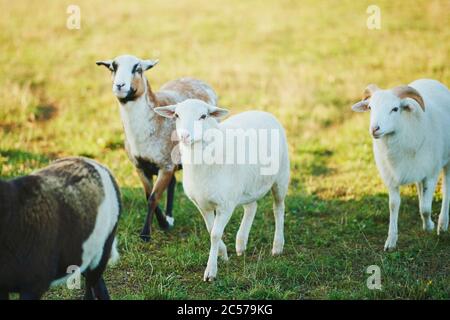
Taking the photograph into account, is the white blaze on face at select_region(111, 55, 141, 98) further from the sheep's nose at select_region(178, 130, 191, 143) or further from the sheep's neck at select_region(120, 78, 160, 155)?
the sheep's nose at select_region(178, 130, 191, 143)

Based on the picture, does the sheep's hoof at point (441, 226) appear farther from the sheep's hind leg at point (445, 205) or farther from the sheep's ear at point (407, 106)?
the sheep's ear at point (407, 106)

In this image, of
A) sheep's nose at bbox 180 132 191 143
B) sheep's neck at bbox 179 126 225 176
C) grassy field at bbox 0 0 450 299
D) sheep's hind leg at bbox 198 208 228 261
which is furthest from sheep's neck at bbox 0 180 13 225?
sheep's hind leg at bbox 198 208 228 261

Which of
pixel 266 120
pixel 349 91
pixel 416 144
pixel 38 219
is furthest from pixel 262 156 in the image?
pixel 349 91

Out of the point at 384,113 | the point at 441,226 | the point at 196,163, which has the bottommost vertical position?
the point at 441,226

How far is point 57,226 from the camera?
473 cm

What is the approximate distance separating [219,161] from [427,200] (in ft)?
8.78

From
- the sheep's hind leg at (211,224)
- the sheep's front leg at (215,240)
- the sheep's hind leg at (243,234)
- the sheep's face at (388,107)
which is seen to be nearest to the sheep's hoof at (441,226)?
the sheep's face at (388,107)

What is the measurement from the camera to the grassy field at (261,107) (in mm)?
6434

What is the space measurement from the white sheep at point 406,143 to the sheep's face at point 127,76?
2653 millimetres

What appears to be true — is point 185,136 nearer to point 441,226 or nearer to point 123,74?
point 123,74

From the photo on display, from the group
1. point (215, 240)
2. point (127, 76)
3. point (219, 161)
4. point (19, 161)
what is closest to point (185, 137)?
point (219, 161)

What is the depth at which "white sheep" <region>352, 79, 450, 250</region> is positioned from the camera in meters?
6.86

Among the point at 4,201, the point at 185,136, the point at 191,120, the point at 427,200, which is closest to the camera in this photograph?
the point at 4,201

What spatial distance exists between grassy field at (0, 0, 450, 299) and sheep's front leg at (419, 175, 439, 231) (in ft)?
0.64
